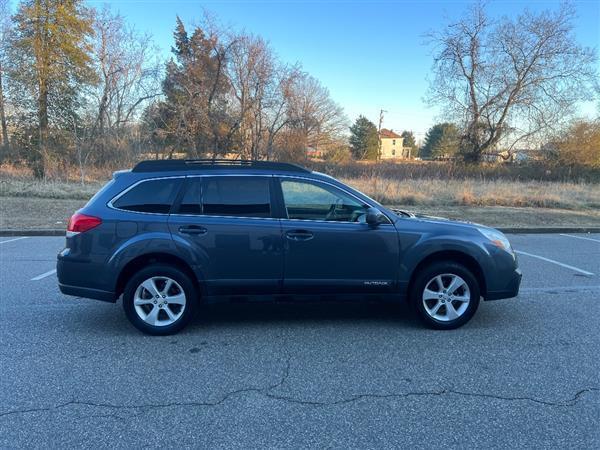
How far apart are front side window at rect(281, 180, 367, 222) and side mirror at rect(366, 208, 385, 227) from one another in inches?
4.4

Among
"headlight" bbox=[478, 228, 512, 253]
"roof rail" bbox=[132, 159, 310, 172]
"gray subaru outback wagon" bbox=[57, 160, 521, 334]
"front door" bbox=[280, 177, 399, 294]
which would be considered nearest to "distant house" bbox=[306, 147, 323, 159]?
"roof rail" bbox=[132, 159, 310, 172]

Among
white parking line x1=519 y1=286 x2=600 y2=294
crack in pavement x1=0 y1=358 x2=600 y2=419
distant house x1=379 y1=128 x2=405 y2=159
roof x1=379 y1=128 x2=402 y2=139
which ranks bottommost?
crack in pavement x1=0 y1=358 x2=600 y2=419

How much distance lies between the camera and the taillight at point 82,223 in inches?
161

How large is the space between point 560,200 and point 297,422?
1645 cm

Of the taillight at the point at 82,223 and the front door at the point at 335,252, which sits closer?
the taillight at the point at 82,223

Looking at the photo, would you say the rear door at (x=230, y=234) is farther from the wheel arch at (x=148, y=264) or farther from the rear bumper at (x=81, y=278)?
the rear bumper at (x=81, y=278)

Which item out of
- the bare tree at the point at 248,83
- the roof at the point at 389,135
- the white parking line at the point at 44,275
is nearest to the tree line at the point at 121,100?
the bare tree at the point at 248,83

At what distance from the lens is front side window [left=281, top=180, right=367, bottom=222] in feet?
14.2

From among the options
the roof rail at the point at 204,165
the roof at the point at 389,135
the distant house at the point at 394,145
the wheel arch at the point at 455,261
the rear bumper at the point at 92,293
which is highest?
the roof at the point at 389,135

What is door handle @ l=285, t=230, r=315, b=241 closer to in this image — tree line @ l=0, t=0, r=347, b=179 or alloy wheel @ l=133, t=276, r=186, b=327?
alloy wheel @ l=133, t=276, r=186, b=327

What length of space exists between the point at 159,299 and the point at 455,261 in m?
3.07

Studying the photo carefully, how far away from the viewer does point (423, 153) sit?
8231 cm

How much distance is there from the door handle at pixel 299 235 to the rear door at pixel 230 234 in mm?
101

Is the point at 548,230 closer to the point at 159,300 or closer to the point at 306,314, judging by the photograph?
the point at 306,314
